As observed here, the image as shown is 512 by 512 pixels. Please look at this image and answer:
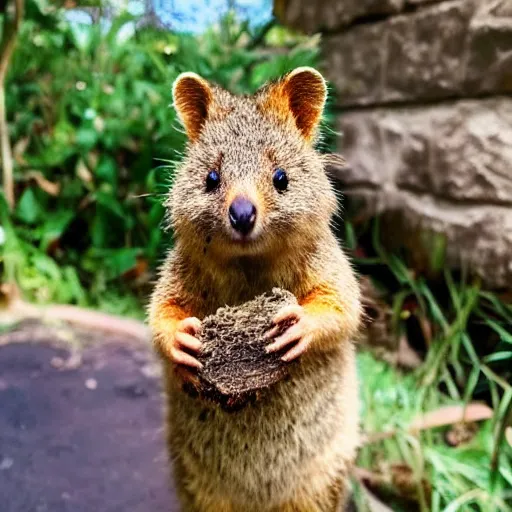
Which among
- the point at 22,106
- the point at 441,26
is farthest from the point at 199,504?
the point at 22,106

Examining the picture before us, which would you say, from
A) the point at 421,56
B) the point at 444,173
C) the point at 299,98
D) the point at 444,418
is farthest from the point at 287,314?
the point at 421,56

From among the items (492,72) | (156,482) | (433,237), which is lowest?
(156,482)

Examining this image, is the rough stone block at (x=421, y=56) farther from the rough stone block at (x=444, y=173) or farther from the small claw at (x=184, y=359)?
the small claw at (x=184, y=359)

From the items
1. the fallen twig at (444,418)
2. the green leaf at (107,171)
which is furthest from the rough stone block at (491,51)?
the green leaf at (107,171)

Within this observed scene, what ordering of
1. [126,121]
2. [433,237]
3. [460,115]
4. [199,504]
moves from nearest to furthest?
[199,504], [460,115], [433,237], [126,121]

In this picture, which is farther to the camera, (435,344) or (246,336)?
(435,344)

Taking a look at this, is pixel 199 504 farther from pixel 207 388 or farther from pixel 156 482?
pixel 156 482

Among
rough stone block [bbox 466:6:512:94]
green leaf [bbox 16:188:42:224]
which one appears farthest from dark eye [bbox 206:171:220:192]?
green leaf [bbox 16:188:42:224]
